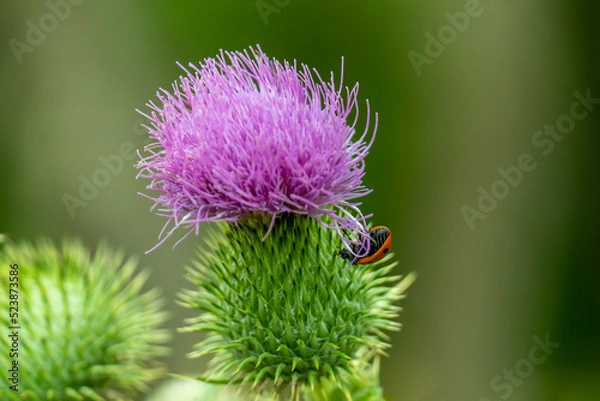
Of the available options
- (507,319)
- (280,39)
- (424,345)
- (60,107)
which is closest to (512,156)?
(507,319)

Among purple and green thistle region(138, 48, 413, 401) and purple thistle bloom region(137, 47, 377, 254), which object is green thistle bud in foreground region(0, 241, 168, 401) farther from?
purple thistle bloom region(137, 47, 377, 254)

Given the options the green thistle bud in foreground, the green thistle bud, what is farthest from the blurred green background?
the green thistle bud

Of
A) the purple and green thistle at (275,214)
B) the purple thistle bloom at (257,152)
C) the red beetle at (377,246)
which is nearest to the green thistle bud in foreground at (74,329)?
the purple and green thistle at (275,214)

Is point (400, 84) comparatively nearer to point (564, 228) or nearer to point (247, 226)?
point (564, 228)

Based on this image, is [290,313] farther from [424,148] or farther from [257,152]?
[424,148]

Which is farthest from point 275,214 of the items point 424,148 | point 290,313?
point 424,148

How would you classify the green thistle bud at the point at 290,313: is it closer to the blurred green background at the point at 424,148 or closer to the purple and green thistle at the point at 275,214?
the purple and green thistle at the point at 275,214
